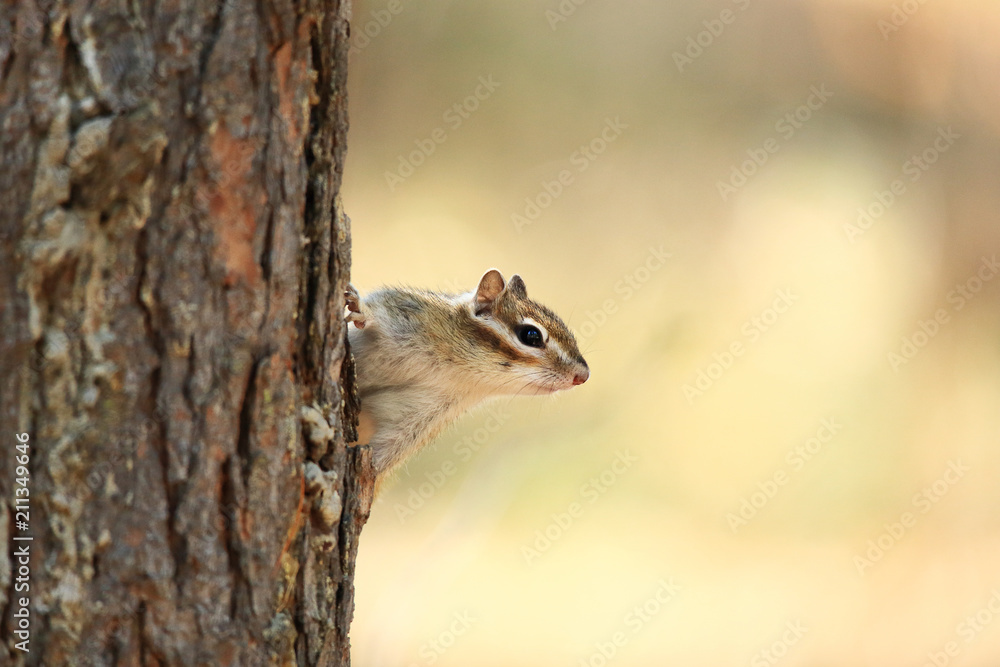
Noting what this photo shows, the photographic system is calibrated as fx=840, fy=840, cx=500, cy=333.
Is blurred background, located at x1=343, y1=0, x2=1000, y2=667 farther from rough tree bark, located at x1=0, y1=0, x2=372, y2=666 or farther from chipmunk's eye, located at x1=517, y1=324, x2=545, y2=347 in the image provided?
rough tree bark, located at x1=0, y1=0, x2=372, y2=666

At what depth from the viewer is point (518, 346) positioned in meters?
3.74

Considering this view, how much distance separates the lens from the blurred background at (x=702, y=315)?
281 inches

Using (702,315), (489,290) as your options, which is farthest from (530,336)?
(702,315)

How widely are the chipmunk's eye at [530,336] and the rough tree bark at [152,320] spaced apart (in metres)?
2.08

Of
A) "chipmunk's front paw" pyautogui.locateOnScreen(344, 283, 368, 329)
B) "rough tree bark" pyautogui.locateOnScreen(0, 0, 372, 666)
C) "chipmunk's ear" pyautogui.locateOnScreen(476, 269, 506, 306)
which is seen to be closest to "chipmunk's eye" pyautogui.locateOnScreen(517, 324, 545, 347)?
"chipmunk's ear" pyautogui.locateOnScreen(476, 269, 506, 306)

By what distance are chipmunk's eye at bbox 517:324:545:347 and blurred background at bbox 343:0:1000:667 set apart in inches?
123

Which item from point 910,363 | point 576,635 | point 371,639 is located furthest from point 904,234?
point 371,639

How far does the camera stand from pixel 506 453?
7414 mm

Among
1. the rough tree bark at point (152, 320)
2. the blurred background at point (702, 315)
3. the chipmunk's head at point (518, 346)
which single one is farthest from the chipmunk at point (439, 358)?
the blurred background at point (702, 315)

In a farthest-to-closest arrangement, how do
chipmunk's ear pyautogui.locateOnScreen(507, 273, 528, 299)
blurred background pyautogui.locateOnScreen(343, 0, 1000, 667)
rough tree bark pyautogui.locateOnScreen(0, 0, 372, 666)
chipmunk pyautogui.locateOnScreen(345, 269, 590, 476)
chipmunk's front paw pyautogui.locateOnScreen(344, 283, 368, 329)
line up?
blurred background pyautogui.locateOnScreen(343, 0, 1000, 667) → chipmunk's ear pyautogui.locateOnScreen(507, 273, 528, 299) → chipmunk pyautogui.locateOnScreen(345, 269, 590, 476) → chipmunk's front paw pyautogui.locateOnScreen(344, 283, 368, 329) → rough tree bark pyautogui.locateOnScreen(0, 0, 372, 666)

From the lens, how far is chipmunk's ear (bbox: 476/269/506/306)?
12.4 ft

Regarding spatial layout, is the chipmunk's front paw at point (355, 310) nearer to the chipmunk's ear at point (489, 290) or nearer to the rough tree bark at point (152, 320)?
the chipmunk's ear at point (489, 290)

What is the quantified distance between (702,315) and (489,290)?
4.45 meters

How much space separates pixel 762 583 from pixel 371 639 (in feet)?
12.8
